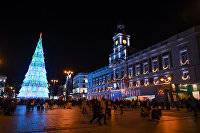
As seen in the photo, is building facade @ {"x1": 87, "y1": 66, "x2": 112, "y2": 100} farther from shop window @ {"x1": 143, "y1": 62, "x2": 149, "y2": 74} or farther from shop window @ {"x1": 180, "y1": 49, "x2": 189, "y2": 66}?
shop window @ {"x1": 180, "y1": 49, "x2": 189, "y2": 66}

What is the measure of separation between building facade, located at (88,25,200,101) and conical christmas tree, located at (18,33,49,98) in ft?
59.9

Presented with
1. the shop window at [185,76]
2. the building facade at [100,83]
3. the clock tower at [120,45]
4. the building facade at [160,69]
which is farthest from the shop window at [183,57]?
the building facade at [100,83]

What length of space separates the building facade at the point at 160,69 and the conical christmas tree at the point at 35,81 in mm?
18264

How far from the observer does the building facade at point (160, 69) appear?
28.2m

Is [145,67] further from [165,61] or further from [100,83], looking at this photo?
[100,83]

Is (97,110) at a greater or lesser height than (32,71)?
lesser

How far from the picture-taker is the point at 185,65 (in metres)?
30.4

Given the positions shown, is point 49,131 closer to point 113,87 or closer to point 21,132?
point 21,132

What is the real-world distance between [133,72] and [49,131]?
38903 millimetres

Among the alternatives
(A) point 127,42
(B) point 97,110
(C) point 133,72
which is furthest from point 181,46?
(B) point 97,110

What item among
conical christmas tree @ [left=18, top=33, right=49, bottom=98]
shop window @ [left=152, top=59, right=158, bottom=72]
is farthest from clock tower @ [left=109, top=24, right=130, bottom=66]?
conical christmas tree @ [left=18, top=33, right=49, bottom=98]

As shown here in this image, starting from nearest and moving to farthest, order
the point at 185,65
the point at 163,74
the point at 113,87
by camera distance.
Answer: the point at 185,65
the point at 163,74
the point at 113,87

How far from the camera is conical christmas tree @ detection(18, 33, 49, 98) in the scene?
39.3 metres

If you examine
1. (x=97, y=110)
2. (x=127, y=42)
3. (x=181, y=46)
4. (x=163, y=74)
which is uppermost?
(x=127, y=42)
